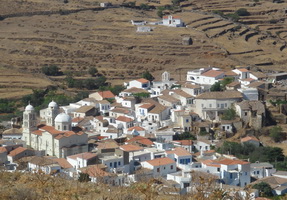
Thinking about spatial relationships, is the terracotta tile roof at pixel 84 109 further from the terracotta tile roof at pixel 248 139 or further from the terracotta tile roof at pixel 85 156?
the terracotta tile roof at pixel 248 139

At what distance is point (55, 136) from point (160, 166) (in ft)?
20.4

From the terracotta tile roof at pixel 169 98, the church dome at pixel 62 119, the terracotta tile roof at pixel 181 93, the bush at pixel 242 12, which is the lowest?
the terracotta tile roof at pixel 169 98

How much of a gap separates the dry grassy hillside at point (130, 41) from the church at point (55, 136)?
19.5 metres

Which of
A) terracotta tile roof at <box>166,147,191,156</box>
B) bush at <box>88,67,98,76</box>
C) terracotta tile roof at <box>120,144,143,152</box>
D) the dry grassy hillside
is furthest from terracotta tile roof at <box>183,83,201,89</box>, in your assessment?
bush at <box>88,67,98,76</box>

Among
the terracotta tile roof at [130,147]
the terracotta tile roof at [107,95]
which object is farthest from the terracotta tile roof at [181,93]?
the terracotta tile roof at [130,147]

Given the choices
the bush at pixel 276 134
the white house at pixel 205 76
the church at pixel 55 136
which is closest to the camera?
the church at pixel 55 136

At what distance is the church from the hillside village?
0.05m

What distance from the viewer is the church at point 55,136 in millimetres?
33562

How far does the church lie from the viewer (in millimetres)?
33562

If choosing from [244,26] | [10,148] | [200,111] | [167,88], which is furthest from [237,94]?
[244,26]

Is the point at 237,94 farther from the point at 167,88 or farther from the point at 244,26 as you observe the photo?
the point at 244,26

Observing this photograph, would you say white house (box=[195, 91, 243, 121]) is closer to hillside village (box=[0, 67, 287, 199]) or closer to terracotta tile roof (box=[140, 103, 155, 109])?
hillside village (box=[0, 67, 287, 199])

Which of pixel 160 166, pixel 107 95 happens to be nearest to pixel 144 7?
pixel 107 95

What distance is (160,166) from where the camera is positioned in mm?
30797
